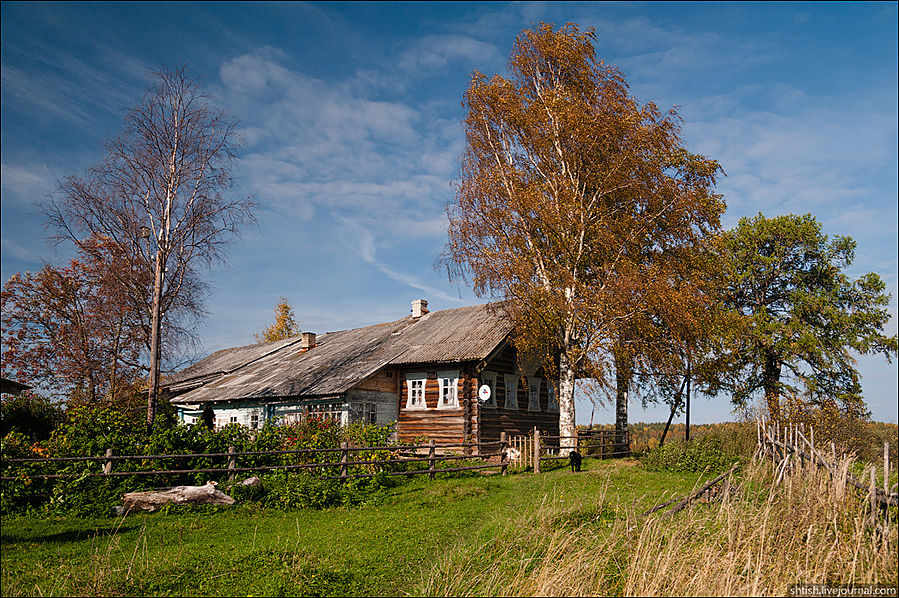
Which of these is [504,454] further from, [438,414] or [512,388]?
[512,388]

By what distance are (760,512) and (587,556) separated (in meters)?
2.79

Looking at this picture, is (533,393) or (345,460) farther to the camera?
(533,393)

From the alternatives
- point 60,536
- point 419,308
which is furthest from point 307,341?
point 60,536

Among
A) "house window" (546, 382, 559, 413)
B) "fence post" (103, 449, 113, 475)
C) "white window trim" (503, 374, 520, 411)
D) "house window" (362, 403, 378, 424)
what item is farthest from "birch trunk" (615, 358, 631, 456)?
"fence post" (103, 449, 113, 475)

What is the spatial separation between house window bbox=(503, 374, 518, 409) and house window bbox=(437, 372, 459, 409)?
97.3 inches

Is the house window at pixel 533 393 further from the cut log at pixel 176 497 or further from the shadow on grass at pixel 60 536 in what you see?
the shadow on grass at pixel 60 536

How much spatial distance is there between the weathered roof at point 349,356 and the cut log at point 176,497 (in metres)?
9.43

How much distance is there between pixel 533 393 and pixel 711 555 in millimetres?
19974

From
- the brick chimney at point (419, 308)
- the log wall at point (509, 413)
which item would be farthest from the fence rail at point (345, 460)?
the brick chimney at point (419, 308)

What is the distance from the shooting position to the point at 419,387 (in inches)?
1014

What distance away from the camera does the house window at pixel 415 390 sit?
83.8 ft

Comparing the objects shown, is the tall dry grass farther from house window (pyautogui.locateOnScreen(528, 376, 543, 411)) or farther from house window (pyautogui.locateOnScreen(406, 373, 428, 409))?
house window (pyautogui.locateOnScreen(528, 376, 543, 411))

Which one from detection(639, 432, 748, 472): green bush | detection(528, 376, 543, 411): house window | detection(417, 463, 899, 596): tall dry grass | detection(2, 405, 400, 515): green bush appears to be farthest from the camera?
detection(528, 376, 543, 411): house window

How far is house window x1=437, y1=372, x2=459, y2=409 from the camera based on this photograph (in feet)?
80.1
